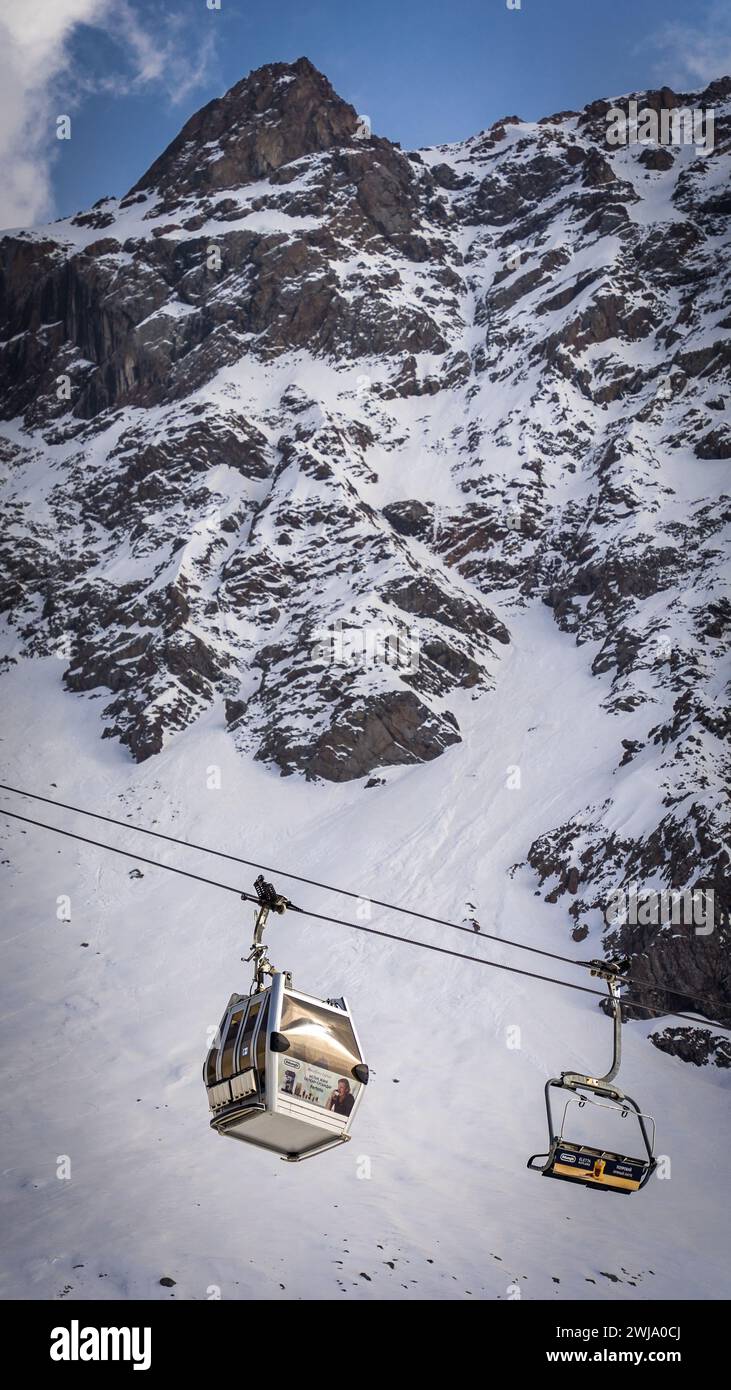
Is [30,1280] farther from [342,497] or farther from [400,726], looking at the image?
[342,497]

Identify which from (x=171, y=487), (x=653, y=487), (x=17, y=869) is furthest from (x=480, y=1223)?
(x=171, y=487)

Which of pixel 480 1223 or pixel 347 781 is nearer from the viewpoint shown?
pixel 480 1223

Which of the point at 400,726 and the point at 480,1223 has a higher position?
the point at 400,726

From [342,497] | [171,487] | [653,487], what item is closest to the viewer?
[653,487]

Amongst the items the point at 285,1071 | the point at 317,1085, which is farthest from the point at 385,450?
the point at 285,1071

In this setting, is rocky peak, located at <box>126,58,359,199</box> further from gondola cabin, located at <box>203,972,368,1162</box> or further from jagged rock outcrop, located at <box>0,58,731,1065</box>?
gondola cabin, located at <box>203,972,368,1162</box>

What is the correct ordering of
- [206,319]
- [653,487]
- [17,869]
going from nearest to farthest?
[17,869] < [653,487] < [206,319]
